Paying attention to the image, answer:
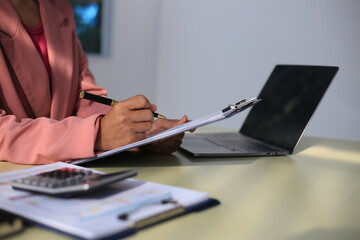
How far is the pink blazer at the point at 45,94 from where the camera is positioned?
0.82 metres

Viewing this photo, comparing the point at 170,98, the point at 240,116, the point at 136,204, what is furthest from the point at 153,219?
the point at 170,98

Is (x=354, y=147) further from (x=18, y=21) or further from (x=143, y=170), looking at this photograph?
(x=18, y=21)

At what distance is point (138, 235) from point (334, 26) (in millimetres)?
3070

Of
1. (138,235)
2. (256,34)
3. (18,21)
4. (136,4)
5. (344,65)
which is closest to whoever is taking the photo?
(138,235)

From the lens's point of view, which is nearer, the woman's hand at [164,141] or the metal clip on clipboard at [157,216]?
the metal clip on clipboard at [157,216]

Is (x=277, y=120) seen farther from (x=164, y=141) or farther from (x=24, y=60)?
(x=24, y=60)

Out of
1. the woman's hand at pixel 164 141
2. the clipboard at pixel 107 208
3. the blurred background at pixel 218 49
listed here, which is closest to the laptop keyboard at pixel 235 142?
the woman's hand at pixel 164 141

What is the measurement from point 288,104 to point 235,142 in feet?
0.56

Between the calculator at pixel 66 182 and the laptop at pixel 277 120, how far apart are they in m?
0.43

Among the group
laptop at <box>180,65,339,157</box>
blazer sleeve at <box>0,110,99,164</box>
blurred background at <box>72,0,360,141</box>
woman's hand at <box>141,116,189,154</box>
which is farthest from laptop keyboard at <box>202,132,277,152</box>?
blurred background at <box>72,0,360,141</box>

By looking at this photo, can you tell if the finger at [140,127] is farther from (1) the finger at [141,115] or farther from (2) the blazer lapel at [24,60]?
(2) the blazer lapel at [24,60]

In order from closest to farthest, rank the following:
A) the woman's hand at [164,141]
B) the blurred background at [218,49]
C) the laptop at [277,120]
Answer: the woman's hand at [164,141], the laptop at [277,120], the blurred background at [218,49]

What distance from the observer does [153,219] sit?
520mm

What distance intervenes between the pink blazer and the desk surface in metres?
0.05
